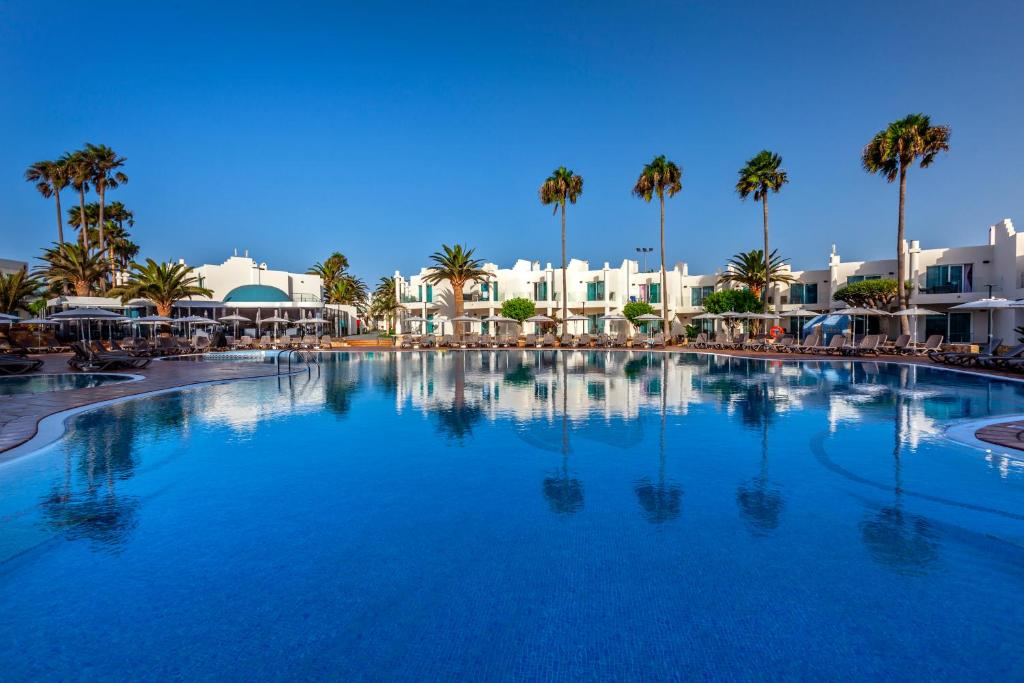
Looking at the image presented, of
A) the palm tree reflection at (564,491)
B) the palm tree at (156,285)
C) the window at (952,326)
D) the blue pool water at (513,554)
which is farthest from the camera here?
the palm tree at (156,285)

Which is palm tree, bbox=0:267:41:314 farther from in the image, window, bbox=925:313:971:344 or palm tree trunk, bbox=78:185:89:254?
window, bbox=925:313:971:344

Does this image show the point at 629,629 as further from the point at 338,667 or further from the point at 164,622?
the point at 164,622

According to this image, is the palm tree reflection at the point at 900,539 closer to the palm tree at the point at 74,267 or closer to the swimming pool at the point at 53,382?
the swimming pool at the point at 53,382

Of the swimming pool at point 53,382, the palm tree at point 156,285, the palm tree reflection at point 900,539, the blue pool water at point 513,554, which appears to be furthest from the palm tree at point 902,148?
the palm tree at point 156,285

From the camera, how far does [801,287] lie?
125ft

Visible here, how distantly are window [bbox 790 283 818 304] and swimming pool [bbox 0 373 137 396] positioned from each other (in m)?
39.1

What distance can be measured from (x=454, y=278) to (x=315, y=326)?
1418 centimetres

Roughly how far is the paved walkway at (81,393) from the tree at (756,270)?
32381 mm

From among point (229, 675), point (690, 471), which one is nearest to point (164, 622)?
point (229, 675)

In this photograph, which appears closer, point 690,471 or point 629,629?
point 629,629

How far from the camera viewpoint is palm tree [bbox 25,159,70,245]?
34.2 m

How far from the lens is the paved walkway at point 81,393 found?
8.41 meters

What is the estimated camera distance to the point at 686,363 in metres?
22.5

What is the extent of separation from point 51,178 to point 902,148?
160 feet
